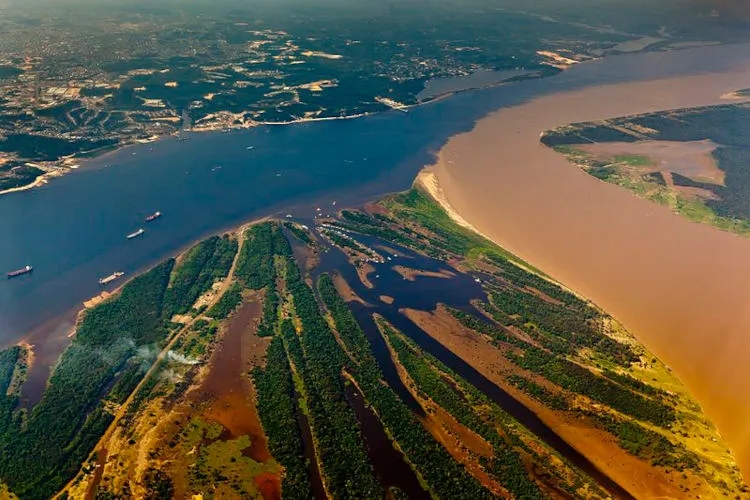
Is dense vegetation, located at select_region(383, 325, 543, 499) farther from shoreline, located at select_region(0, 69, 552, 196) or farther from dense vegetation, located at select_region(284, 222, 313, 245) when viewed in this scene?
shoreline, located at select_region(0, 69, 552, 196)

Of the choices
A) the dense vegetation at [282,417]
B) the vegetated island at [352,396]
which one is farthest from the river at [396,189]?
the dense vegetation at [282,417]

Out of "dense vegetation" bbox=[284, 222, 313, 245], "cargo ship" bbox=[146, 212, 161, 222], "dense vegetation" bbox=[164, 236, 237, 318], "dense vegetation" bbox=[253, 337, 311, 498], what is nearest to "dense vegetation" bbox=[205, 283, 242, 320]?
"dense vegetation" bbox=[164, 236, 237, 318]

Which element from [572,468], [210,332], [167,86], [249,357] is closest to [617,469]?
[572,468]

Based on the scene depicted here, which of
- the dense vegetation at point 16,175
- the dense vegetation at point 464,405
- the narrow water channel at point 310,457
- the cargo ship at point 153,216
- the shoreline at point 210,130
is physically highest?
the shoreline at point 210,130

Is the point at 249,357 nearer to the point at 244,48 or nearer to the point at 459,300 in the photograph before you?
the point at 459,300

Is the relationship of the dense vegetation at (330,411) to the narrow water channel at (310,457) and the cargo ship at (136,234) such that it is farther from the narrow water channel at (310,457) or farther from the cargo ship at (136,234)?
the cargo ship at (136,234)

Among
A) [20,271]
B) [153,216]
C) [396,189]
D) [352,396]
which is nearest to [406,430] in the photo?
[352,396]
